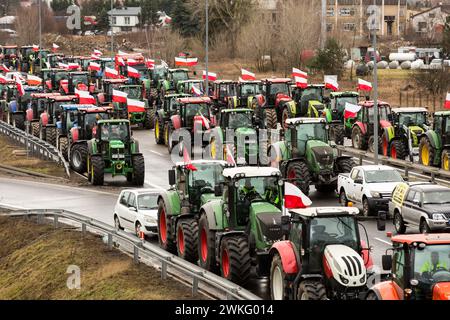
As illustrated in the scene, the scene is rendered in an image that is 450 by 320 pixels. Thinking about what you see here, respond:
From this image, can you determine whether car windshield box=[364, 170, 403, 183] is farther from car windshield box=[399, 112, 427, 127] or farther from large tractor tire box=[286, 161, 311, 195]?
car windshield box=[399, 112, 427, 127]

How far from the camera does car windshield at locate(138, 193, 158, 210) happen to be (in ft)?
104

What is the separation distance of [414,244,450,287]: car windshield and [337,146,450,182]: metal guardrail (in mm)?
17720

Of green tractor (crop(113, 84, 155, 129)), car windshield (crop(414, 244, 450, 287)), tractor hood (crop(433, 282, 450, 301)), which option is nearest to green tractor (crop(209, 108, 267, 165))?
green tractor (crop(113, 84, 155, 129))

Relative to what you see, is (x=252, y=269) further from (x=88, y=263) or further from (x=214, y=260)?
(x=88, y=263)

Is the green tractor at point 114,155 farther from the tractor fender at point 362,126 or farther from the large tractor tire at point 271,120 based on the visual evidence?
the large tractor tire at point 271,120

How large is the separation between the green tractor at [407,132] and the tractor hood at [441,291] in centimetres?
2487

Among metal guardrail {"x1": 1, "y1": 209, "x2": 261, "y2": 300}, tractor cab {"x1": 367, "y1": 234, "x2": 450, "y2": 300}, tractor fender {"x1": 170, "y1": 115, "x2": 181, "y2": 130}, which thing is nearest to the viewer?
tractor cab {"x1": 367, "y1": 234, "x2": 450, "y2": 300}

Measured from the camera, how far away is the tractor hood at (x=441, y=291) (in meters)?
18.5

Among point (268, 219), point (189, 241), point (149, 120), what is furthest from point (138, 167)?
point (268, 219)

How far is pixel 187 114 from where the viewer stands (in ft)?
166

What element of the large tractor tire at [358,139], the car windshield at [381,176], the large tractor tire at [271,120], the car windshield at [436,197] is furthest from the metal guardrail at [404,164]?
the large tractor tire at [271,120]

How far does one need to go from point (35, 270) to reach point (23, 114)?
3031 cm

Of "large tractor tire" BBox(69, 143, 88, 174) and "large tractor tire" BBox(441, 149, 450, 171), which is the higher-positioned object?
"large tractor tire" BBox(441, 149, 450, 171)

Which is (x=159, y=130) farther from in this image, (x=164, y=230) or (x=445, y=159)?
(x=164, y=230)
